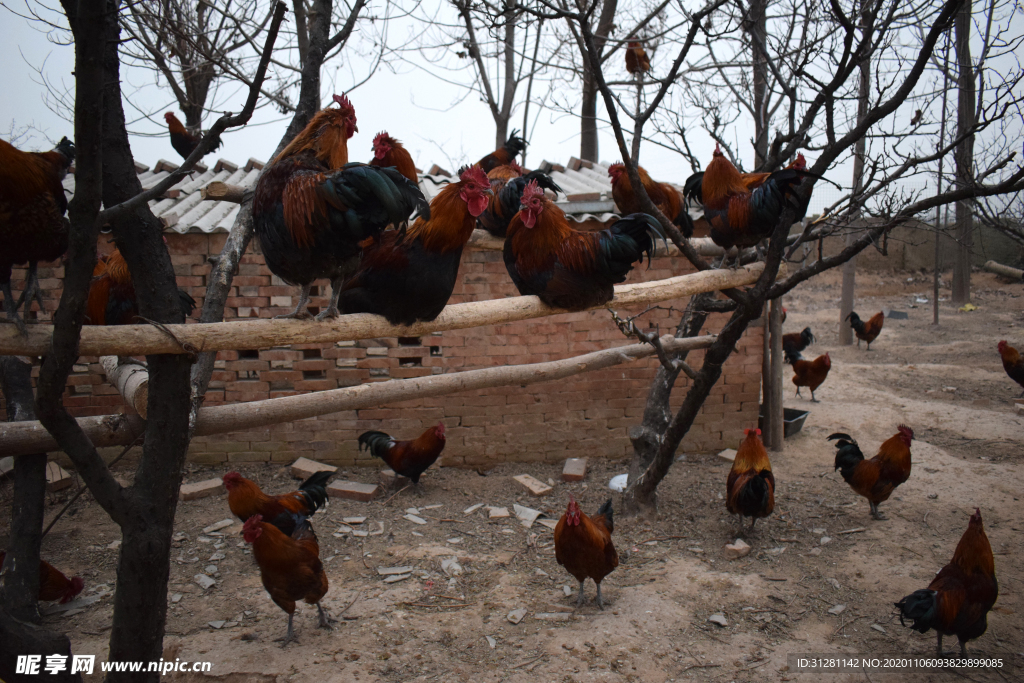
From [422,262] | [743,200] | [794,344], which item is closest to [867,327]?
[794,344]

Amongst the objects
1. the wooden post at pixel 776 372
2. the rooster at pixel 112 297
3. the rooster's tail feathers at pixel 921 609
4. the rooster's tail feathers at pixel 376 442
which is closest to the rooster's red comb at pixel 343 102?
the rooster at pixel 112 297

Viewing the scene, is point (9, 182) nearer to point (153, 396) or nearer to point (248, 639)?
point (153, 396)

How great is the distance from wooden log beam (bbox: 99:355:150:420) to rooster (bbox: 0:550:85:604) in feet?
4.90

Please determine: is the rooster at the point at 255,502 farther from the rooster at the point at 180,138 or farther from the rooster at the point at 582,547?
the rooster at the point at 180,138

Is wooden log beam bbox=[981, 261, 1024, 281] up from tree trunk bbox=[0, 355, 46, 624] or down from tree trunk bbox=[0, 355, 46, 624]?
up

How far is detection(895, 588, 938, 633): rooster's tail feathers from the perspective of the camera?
3.49 metres

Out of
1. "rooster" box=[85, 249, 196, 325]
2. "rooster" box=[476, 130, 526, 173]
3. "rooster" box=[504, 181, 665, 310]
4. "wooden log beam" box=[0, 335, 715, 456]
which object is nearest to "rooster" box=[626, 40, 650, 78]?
"rooster" box=[476, 130, 526, 173]

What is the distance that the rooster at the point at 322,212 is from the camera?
95.0 inches

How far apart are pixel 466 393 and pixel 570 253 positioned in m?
3.25

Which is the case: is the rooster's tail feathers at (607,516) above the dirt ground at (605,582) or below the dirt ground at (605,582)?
above

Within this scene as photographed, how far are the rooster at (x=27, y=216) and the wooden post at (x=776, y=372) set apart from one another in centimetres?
650

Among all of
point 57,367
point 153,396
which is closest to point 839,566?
point 153,396

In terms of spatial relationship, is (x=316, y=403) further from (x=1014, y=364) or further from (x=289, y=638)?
(x=1014, y=364)

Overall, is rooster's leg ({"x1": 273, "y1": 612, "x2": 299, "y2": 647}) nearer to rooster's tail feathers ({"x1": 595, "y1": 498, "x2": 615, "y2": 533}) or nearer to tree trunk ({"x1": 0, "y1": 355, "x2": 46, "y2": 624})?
→ tree trunk ({"x1": 0, "y1": 355, "x2": 46, "y2": 624})
